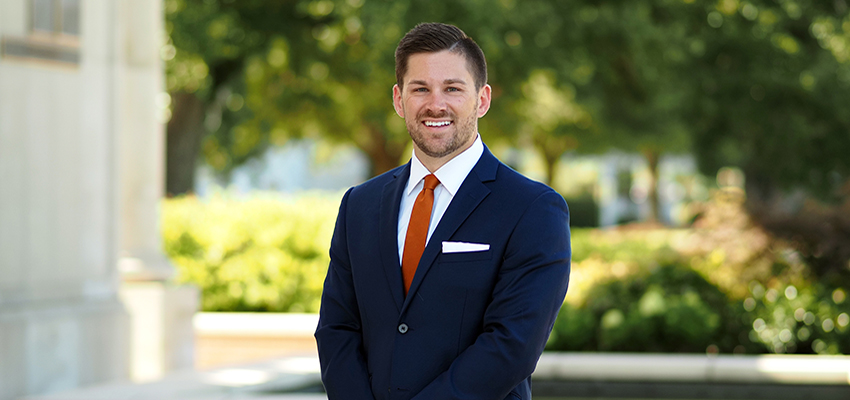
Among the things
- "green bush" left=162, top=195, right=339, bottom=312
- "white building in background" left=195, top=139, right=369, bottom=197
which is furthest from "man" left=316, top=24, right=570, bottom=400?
"white building in background" left=195, top=139, right=369, bottom=197

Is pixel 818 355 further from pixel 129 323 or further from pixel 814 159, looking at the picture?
pixel 814 159

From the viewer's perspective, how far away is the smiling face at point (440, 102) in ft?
8.19

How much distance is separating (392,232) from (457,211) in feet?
0.70

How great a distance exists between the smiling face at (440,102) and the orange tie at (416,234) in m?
0.12

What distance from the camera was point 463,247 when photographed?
247 cm

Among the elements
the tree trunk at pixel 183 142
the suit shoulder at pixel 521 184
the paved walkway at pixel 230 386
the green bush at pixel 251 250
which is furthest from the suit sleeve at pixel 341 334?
the tree trunk at pixel 183 142

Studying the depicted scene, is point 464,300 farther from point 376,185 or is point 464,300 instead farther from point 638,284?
point 638,284

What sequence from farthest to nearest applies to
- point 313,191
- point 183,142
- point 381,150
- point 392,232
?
point 381,150 < point 183,142 < point 313,191 < point 392,232

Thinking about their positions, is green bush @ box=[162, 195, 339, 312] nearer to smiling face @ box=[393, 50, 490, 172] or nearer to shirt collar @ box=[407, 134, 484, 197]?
shirt collar @ box=[407, 134, 484, 197]

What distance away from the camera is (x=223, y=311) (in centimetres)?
1119

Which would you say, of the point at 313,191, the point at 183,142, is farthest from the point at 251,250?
the point at 183,142

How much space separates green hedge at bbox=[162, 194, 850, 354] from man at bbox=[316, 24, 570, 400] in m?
5.94

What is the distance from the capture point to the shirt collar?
2.60 m

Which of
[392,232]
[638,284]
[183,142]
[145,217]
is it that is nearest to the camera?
[392,232]
